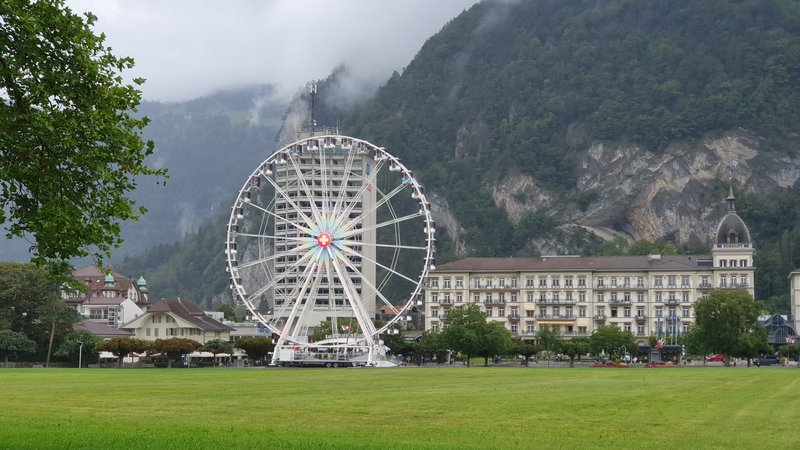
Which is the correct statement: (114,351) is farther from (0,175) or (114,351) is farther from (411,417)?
(0,175)

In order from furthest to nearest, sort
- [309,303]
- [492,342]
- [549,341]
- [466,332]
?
[549,341] < [492,342] < [466,332] < [309,303]

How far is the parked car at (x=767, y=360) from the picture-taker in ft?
509

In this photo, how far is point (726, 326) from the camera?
135 meters

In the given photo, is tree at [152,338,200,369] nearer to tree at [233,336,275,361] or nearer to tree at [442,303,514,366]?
tree at [233,336,275,361]

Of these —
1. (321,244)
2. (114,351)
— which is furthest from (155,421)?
(114,351)

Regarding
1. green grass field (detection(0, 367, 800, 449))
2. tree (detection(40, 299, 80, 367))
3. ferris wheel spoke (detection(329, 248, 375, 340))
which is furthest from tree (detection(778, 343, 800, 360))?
green grass field (detection(0, 367, 800, 449))

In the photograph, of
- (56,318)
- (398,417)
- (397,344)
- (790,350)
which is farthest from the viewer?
(790,350)

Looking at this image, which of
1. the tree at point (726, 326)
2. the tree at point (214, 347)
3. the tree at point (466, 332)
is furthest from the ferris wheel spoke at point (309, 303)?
the tree at point (726, 326)

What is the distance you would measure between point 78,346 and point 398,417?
10682cm

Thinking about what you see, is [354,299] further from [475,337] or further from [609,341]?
[609,341]

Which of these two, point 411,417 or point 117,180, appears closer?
point 117,180

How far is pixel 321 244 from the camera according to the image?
12206 cm

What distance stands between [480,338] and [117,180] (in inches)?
4597

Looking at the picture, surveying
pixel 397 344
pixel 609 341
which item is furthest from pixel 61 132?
pixel 397 344
